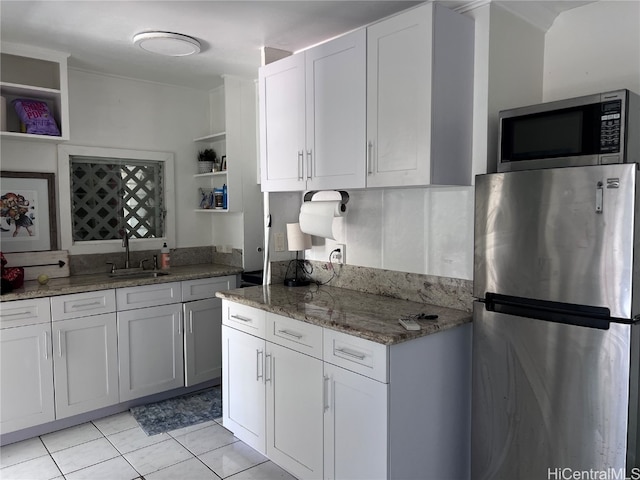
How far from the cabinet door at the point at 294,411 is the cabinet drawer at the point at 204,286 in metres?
1.16

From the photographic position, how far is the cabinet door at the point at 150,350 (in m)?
3.06

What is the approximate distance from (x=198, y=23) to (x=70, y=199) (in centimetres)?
166

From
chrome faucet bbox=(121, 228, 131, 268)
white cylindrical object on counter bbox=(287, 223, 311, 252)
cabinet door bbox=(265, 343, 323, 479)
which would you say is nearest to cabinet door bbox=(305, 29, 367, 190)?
white cylindrical object on counter bbox=(287, 223, 311, 252)

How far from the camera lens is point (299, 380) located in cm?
220

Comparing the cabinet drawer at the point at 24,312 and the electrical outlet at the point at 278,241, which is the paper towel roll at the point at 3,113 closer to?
the cabinet drawer at the point at 24,312

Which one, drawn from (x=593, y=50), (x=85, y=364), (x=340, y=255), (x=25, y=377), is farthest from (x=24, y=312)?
(x=593, y=50)

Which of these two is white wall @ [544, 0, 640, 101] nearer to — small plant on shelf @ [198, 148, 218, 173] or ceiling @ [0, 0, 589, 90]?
ceiling @ [0, 0, 589, 90]

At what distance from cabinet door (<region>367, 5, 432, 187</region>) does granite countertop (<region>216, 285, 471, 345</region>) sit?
619 mm

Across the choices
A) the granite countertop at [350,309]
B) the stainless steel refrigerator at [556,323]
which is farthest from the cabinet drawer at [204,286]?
the stainless steel refrigerator at [556,323]

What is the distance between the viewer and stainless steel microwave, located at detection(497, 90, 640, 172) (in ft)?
5.49

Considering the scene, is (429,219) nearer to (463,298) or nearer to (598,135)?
(463,298)

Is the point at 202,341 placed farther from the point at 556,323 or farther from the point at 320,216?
the point at 556,323

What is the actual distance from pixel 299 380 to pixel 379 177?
3.44ft

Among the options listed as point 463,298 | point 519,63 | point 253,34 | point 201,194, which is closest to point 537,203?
point 463,298
